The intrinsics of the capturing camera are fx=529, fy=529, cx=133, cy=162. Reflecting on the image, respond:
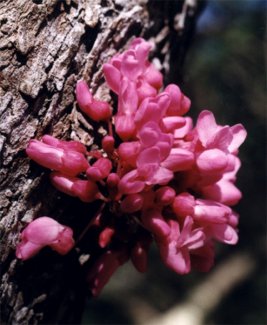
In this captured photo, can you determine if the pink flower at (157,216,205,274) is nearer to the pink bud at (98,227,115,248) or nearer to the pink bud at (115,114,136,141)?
the pink bud at (98,227,115,248)

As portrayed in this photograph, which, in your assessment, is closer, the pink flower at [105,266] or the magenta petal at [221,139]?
the magenta petal at [221,139]

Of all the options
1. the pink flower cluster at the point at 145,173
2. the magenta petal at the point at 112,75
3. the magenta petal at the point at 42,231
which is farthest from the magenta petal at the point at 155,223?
the magenta petal at the point at 112,75

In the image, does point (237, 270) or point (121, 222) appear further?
point (237, 270)

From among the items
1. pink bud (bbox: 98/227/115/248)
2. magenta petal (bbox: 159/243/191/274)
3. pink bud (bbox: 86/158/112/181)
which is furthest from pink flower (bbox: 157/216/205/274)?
pink bud (bbox: 86/158/112/181)

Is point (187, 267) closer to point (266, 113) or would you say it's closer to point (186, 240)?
point (186, 240)

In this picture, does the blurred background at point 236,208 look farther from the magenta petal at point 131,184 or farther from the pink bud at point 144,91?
the magenta petal at point 131,184

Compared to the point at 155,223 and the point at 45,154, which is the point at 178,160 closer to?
the point at 155,223

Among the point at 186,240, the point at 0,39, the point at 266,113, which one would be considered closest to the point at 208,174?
the point at 186,240
